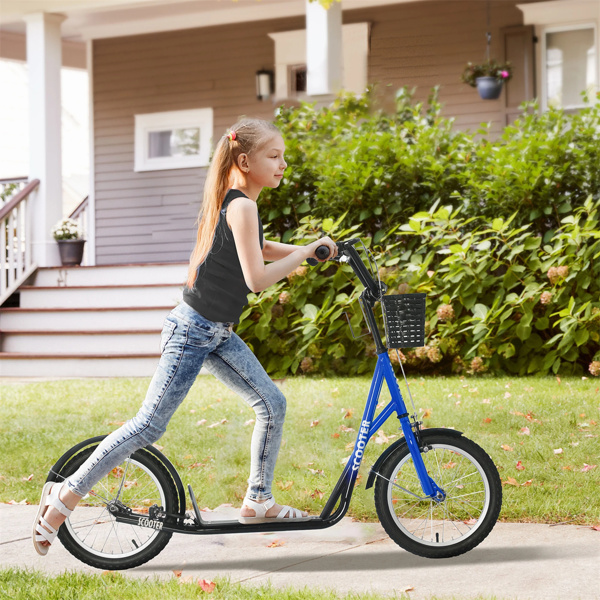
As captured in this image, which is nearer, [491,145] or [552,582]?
[552,582]

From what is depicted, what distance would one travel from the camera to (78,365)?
29.8ft

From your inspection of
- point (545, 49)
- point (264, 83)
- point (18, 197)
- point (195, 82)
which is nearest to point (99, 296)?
point (18, 197)

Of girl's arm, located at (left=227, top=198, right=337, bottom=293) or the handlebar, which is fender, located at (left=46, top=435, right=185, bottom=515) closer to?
girl's arm, located at (left=227, top=198, right=337, bottom=293)

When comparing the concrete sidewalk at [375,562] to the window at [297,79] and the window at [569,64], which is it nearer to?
the window at [569,64]

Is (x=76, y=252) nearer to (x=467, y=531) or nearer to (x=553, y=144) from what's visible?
(x=553, y=144)

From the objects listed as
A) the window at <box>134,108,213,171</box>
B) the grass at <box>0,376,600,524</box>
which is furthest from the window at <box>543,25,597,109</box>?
the grass at <box>0,376,600,524</box>

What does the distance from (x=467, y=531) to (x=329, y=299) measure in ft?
14.2

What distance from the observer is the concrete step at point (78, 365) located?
8.86 meters

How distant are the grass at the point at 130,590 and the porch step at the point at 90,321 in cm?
575

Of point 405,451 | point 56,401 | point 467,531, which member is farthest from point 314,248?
point 56,401

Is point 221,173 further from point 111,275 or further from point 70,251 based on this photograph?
point 70,251

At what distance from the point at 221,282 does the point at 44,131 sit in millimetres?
8880

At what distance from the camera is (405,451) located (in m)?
3.10

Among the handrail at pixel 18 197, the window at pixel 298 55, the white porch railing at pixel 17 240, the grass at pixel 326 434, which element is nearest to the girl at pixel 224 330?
the grass at pixel 326 434
